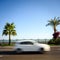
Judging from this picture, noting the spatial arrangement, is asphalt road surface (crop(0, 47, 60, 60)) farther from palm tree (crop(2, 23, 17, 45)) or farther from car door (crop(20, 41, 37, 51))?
palm tree (crop(2, 23, 17, 45))

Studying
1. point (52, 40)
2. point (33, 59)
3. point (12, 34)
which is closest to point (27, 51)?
point (33, 59)

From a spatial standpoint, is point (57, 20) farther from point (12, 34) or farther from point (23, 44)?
point (23, 44)

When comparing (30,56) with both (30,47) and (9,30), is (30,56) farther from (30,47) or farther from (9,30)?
(9,30)

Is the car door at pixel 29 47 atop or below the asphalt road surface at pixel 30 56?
atop

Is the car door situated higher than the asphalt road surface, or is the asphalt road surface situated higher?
the car door

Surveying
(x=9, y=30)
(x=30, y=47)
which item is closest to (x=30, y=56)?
(x=30, y=47)

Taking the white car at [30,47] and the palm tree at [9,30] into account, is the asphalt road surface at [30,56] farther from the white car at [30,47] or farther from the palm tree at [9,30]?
the palm tree at [9,30]

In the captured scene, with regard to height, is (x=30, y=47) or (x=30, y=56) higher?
(x=30, y=47)

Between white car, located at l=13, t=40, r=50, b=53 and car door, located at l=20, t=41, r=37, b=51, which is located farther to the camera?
car door, located at l=20, t=41, r=37, b=51

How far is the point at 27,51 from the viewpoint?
23.1 meters

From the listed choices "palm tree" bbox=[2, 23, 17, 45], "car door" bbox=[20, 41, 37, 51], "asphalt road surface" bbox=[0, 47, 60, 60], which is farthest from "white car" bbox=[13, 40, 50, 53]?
"palm tree" bbox=[2, 23, 17, 45]

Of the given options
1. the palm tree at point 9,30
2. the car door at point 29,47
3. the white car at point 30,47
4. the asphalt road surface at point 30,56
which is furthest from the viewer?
the palm tree at point 9,30

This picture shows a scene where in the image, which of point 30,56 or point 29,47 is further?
point 29,47

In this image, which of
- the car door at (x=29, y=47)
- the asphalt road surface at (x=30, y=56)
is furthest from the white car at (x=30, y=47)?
the asphalt road surface at (x=30, y=56)
